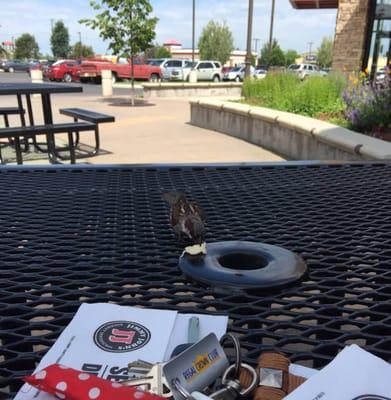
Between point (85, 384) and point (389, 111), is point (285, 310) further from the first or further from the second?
point (389, 111)

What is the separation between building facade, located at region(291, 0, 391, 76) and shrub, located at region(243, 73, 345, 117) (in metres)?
2.79

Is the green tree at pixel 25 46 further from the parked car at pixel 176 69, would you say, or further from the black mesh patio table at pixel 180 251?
the black mesh patio table at pixel 180 251

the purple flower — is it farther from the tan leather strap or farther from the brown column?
the tan leather strap

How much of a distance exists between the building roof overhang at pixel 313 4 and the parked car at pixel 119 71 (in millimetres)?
15647

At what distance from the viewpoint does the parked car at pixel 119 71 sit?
29062 millimetres

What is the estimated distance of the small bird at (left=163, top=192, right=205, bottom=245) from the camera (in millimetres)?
1198

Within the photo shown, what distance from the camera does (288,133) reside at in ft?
Result: 22.0

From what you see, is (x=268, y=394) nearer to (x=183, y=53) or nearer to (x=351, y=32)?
(x=351, y=32)

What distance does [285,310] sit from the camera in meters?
0.98

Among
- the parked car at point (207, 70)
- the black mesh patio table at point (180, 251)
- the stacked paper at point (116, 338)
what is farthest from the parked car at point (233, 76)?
the stacked paper at point (116, 338)

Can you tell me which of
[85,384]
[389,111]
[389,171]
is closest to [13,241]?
[85,384]

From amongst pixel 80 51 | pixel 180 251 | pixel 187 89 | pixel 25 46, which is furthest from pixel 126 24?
pixel 25 46

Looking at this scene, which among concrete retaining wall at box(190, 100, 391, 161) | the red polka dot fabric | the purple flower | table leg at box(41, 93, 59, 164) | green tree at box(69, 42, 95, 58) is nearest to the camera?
the red polka dot fabric

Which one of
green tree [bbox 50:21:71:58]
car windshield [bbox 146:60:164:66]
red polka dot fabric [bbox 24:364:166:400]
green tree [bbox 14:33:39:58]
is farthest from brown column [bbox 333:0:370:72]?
green tree [bbox 14:33:39:58]
